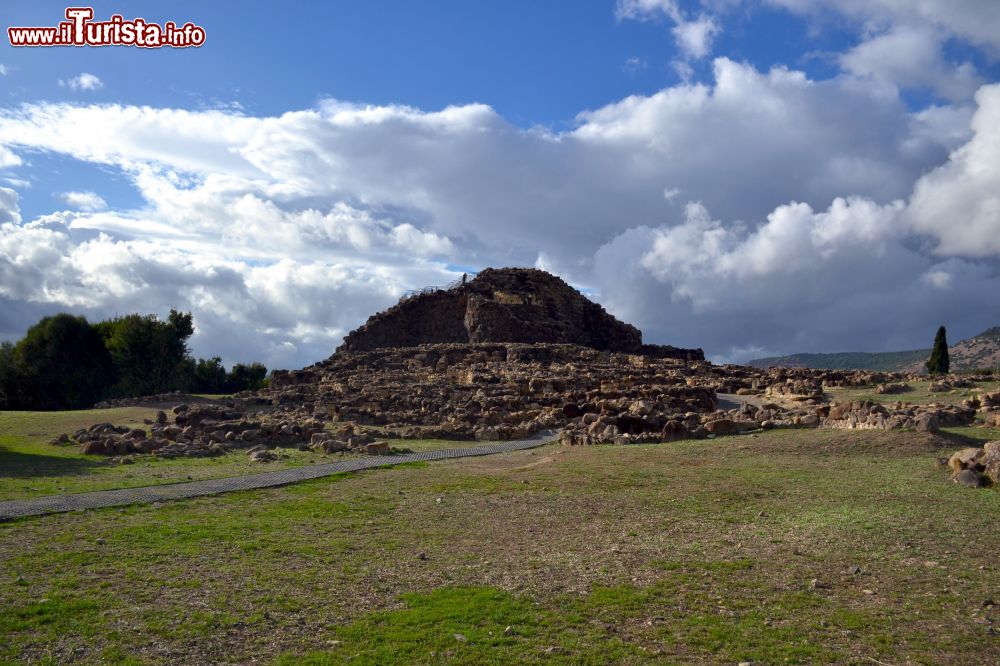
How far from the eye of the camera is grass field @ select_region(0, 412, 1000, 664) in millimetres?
7109

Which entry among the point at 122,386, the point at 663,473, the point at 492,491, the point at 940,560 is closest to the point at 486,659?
the point at 940,560

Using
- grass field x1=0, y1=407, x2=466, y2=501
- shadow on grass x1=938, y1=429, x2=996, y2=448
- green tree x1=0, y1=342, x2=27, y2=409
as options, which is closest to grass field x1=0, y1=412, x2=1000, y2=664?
grass field x1=0, y1=407, x2=466, y2=501

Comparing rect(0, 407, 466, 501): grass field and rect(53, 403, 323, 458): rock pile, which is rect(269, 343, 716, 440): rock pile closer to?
rect(53, 403, 323, 458): rock pile

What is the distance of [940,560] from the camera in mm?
9406

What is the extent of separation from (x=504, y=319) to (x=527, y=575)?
170 ft

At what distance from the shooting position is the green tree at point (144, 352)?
57062mm

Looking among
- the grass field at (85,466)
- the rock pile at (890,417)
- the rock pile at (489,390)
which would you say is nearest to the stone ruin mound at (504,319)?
the rock pile at (489,390)

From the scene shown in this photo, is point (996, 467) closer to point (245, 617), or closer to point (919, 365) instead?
point (245, 617)

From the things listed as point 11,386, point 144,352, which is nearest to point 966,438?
point 11,386

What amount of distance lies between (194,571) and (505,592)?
3781 mm

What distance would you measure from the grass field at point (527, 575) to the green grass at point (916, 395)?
52.5ft

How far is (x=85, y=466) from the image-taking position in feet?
62.4

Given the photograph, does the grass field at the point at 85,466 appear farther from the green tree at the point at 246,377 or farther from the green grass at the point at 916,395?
the green tree at the point at 246,377

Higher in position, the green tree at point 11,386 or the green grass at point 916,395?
the green tree at point 11,386
